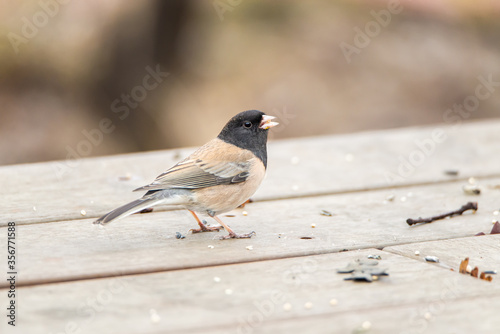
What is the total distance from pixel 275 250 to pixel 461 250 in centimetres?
65

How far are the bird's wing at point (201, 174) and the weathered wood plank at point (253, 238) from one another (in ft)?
0.52

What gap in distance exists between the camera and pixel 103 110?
648cm

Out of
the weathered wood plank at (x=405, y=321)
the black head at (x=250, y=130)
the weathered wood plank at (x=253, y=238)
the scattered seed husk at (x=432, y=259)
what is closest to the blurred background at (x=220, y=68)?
the black head at (x=250, y=130)

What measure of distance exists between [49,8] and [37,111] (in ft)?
3.31

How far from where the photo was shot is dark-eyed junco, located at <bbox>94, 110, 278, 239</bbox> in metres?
2.72

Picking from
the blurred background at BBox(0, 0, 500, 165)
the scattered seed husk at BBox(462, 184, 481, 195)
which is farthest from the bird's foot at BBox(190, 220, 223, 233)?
the blurred background at BBox(0, 0, 500, 165)

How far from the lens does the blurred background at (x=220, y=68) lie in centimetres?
632

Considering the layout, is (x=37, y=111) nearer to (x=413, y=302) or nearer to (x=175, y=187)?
(x=175, y=187)

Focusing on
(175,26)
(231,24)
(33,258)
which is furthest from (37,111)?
(33,258)

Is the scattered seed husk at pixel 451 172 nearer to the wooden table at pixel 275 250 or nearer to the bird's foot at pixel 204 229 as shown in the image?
the wooden table at pixel 275 250

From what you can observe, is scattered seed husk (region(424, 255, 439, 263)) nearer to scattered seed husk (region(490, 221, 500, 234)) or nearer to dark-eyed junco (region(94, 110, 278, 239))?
scattered seed husk (region(490, 221, 500, 234))

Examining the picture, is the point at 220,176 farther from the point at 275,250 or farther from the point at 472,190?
the point at 472,190

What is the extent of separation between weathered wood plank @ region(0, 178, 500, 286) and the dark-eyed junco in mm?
104

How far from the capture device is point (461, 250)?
2.34 metres
